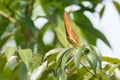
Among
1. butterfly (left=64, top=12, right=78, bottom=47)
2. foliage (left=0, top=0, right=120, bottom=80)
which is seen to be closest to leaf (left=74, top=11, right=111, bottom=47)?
foliage (left=0, top=0, right=120, bottom=80)

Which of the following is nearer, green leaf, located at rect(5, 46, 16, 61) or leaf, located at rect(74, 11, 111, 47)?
green leaf, located at rect(5, 46, 16, 61)

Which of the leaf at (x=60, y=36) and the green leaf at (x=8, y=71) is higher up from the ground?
the green leaf at (x=8, y=71)

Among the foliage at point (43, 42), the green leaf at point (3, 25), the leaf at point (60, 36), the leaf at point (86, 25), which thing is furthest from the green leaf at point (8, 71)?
the green leaf at point (3, 25)

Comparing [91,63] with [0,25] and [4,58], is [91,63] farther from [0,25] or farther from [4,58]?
[0,25]

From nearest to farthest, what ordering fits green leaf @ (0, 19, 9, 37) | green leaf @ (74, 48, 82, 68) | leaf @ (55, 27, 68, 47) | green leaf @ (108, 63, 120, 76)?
green leaf @ (74, 48, 82, 68) → green leaf @ (108, 63, 120, 76) → leaf @ (55, 27, 68, 47) → green leaf @ (0, 19, 9, 37)

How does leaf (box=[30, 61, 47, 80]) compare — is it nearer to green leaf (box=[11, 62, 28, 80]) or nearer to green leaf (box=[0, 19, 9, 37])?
green leaf (box=[11, 62, 28, 80])

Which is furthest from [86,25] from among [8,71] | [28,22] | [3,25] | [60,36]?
[8,71]

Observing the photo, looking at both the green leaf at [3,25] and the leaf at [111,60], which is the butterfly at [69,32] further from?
the green leaf at [3,25]
